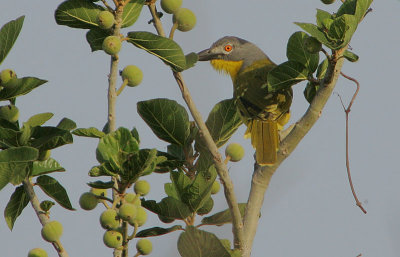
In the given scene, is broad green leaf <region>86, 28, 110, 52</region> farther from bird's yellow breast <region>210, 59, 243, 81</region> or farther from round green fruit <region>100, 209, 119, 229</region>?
bird's yellow breast <region>210, 59, 243, 81</region>

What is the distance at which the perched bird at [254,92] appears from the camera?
452 cm

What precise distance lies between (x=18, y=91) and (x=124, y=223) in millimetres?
591

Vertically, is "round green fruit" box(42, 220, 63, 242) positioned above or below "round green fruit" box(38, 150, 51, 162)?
below

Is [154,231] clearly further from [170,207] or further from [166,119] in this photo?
[166,119]

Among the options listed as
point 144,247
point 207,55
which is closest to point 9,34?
point 144,247

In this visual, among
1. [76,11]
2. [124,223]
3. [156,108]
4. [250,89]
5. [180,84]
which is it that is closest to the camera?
[124,223]

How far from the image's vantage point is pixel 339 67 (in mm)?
2010

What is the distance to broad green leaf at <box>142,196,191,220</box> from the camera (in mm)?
1952

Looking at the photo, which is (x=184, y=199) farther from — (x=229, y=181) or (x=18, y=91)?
(x=18, y=91)

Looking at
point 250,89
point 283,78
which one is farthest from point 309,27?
point 250,89

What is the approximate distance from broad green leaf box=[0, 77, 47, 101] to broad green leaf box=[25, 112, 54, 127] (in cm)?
14

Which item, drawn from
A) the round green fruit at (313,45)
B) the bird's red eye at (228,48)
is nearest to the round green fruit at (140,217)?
the round green fruit at (313,45)

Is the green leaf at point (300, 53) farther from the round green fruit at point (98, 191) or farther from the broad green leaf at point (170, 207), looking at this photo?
the round green fruit at point (98, 191)

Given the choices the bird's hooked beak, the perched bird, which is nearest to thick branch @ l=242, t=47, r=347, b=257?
the perched bird
